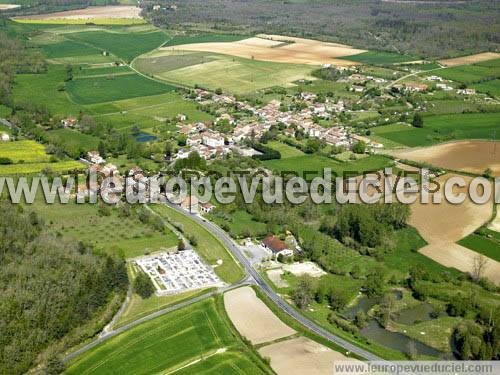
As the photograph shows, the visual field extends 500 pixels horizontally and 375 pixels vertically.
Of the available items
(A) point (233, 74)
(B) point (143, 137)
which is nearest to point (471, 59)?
(A) point (233, 74)

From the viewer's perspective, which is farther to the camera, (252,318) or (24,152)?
(24,152)

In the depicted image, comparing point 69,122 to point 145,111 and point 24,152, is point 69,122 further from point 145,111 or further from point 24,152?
point 24,152

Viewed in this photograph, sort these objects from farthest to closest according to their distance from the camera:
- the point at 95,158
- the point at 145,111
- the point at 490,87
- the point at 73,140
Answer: the point at 490,87 → the point at 145,111 → the point at 73,140 → the point at 95,158

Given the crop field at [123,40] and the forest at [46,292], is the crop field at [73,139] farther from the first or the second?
the crop field at [123,40]

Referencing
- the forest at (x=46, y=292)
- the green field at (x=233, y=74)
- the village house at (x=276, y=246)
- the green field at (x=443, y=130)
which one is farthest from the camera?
the green field at (x=233, y=74)

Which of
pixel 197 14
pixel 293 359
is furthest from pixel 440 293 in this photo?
pixel 197 14

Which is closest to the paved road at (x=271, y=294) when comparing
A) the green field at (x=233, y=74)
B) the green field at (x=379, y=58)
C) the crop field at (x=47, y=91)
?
the crop field at (x=47, y=91)
